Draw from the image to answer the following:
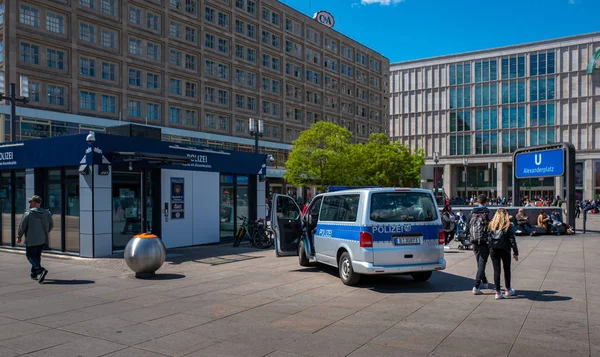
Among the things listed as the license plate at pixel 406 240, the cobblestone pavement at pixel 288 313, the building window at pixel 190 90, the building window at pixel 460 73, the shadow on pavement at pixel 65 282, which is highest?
the building window at pixel 460 73

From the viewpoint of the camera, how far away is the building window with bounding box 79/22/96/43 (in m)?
41.5

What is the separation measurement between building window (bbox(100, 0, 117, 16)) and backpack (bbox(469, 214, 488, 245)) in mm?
42113

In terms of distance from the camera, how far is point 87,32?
42.0 metres

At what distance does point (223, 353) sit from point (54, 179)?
11.8 m

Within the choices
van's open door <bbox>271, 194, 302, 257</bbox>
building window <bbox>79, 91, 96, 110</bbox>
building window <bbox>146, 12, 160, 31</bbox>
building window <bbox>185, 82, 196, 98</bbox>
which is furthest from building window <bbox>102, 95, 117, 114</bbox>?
van's open door <bbox>271, 194, 302, 257</bbox>

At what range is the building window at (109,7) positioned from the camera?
4309 cm

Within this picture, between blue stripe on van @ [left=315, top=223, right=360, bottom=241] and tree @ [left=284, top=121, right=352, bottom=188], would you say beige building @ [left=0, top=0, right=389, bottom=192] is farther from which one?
blue stripe on van @ [left=315, top=223, right=360, bottom=241]

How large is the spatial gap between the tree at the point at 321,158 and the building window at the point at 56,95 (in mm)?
19301

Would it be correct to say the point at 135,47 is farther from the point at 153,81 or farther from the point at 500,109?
the point at 500,109

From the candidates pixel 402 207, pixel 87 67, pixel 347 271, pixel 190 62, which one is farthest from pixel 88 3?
pixel 402 207

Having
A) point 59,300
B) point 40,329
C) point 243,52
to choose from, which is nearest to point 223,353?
point 40,329

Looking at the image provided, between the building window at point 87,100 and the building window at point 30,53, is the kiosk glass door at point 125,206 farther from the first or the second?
the building window at point 87,100

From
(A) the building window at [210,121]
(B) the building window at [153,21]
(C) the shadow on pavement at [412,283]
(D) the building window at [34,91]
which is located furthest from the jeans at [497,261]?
(A) the building window at [210,121]

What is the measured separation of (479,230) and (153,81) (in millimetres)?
43715
